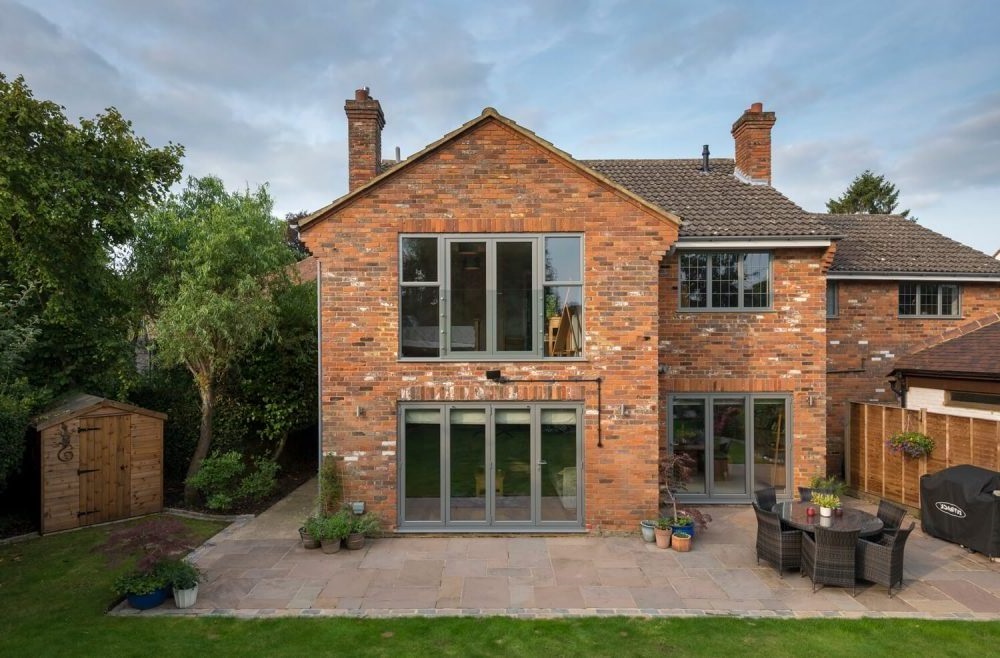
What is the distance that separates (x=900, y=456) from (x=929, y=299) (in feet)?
16.9

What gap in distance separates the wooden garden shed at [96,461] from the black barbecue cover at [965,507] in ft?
48.4

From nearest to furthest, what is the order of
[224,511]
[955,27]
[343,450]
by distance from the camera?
[343,450]
[955,27]
[224,511]

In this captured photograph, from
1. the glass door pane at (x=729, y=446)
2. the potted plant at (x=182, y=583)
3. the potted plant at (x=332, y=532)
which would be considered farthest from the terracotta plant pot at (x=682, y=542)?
the potted plant at (x=182, y=583)

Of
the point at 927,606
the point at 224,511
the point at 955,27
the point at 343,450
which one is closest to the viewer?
the point at 927,606

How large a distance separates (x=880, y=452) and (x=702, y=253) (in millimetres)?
5862

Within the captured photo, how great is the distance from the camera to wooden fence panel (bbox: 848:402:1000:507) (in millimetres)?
9500

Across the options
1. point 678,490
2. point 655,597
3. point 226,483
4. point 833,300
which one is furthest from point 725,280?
point 226,483

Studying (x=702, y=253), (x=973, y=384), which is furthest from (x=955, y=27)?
(x=973, y=384)

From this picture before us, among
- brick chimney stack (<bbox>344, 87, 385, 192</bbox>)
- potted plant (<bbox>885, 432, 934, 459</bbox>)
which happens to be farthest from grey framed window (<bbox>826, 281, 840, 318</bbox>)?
brick chimney stack (<bbox>344, 87, 385, 192</bbox>)

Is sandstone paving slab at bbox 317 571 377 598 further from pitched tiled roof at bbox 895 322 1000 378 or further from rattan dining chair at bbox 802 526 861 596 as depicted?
pitched tiled roof at bbox 895 322 1000 378

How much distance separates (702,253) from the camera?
1130 centimetres

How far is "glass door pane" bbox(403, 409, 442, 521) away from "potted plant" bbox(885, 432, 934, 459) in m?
9.33

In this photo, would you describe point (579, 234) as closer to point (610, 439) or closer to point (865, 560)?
point (610, 439)

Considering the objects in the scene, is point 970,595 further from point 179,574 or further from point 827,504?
point 179,574
